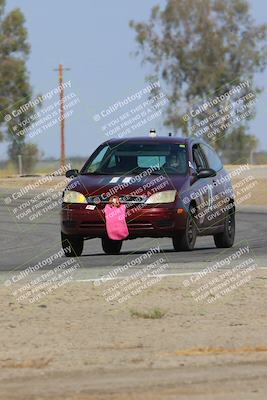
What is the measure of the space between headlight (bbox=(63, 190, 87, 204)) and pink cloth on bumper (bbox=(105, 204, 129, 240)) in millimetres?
416

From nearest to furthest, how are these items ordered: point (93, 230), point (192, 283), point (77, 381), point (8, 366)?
point (77, 381)
point (8, 366)
point (192, 283)
point (93, 230)

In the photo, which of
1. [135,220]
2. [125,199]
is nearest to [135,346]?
[125,199]

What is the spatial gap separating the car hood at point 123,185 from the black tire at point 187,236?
0.50 metres

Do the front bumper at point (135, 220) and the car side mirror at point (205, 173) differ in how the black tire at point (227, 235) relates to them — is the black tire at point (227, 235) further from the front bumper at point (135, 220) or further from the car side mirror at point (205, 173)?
the front bumper at point (135, 220)

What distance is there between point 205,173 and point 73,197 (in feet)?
6.64

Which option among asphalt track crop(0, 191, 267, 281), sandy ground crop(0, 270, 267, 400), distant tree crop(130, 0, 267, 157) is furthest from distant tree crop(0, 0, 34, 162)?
sandy ground crop(0, 270, 267, 400)

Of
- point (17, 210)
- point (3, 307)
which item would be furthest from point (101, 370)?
point (17, 210)

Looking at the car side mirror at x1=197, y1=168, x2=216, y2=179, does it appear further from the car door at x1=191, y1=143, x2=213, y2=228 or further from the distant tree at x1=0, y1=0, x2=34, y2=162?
the distant tree at x1=0, y1=0, x2=34, y2=162

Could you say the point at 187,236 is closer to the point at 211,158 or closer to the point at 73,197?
the point at 73,197

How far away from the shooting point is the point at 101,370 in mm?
8844

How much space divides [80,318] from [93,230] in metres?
6.73

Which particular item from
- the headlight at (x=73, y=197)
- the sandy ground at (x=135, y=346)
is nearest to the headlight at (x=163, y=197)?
the headlight at (x=73, y=197)

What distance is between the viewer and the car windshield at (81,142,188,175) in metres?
19.0

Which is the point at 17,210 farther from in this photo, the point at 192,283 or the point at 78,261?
the point at 192,283
